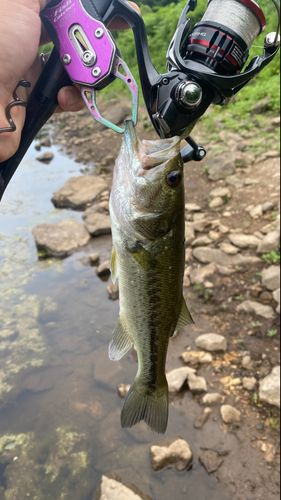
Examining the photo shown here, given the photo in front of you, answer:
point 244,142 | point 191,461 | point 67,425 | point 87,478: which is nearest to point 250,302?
point 191,461

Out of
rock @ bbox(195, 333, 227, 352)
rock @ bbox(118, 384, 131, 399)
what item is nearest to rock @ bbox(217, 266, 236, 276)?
rock @ bbox(195, 333, 227, 352)

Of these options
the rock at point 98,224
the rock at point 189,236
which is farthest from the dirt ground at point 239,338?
the rock at point 98,224

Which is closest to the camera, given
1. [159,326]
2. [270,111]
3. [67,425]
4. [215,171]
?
[159,326]

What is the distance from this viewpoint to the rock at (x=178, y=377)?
378 cm

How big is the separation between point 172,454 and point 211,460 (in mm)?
403

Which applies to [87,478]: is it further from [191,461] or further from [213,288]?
[213,288]

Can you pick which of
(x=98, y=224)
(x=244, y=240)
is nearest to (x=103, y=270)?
(x=98, y=224)

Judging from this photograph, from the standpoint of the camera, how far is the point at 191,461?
9.45 ft

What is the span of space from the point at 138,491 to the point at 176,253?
1229mm

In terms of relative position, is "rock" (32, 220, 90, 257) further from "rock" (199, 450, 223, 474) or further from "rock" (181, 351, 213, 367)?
"rock" (199, 450, 223, 474)

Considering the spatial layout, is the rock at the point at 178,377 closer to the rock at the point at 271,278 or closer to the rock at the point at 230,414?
the rock at the point at 230,414

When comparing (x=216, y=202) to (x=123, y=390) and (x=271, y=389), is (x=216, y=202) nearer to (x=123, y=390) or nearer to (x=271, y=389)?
(x=271, y=389)

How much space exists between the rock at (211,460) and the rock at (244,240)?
3.06 meters

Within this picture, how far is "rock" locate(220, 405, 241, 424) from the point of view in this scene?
11.2ft
